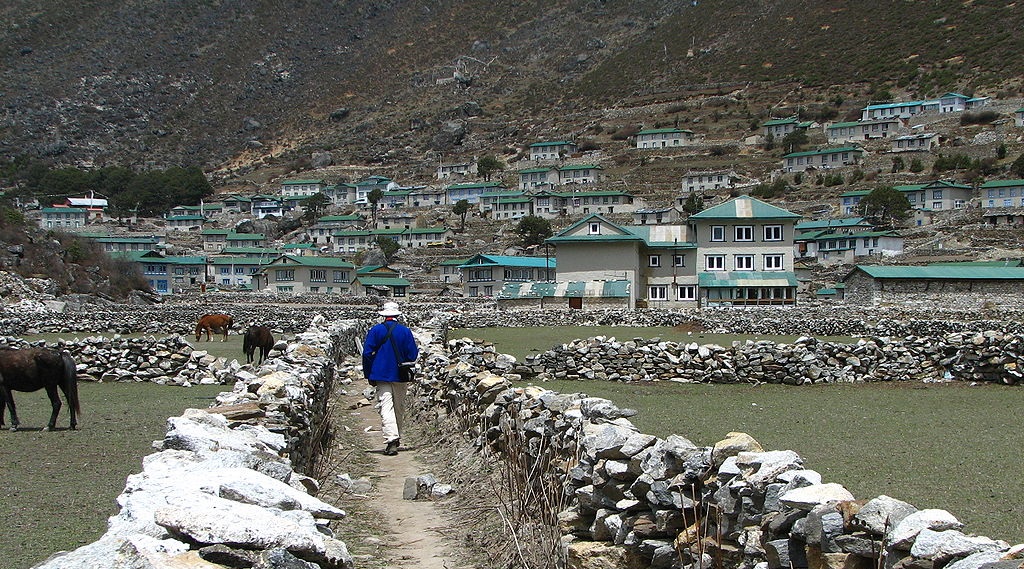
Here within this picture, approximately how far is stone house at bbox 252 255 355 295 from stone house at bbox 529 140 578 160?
236 ft

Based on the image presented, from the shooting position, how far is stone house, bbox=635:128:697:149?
15275cm

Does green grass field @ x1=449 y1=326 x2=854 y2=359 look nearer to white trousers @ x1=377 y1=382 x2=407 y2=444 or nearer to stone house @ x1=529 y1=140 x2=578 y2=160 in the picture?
white trousers @ x1=377 y1=382 x2=407 y2=444

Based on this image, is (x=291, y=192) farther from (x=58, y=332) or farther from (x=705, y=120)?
(x=58, y=332)

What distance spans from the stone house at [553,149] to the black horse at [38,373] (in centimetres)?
15004

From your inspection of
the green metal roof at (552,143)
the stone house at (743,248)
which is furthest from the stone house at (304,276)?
the green metal roof at (552,143)

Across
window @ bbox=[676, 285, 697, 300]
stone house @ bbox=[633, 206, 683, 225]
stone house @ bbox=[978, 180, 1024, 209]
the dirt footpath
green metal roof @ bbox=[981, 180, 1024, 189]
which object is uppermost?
green metal roof @ bbox=[981, 180, 1024, 189]

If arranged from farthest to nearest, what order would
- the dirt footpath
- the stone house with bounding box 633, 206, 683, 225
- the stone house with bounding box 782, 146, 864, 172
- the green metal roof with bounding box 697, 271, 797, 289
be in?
the stone house with bounding box 782, 146, 864, 172 → the stone house with bounding box 633, 206, 683, 225 → the green metal roof with bounding box 697, 271, 797, 289 → the dirt footpath

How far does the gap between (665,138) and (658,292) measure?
303 ft

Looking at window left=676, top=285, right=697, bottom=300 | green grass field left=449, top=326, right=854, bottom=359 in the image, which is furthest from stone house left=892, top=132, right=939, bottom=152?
green grass field left=449, top=326, right=854, bottom=359

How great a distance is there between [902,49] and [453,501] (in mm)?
189862

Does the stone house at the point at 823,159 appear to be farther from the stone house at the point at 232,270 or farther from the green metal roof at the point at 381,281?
the stone house at the point at 232,270

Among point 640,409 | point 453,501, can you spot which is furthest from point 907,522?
point 640,409

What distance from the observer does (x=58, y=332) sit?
38375mm

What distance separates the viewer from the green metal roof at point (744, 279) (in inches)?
2383
